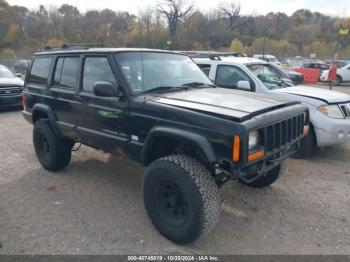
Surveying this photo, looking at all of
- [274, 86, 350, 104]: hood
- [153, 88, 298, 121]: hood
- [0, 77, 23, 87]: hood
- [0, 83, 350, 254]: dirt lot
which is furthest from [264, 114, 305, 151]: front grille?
[0, 77, 23, 87]: hood

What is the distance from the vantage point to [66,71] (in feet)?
15.0

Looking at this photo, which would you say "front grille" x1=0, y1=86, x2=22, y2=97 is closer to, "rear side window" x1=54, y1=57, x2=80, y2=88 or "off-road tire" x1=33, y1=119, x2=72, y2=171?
"off-road tire" x1=33, y1=119, x2=72, y2=171

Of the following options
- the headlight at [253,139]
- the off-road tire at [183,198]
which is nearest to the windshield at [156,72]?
the off-road tire at [183,198]

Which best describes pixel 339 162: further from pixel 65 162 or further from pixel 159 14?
pixel 159 14

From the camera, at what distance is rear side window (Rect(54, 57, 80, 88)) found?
4.40 m

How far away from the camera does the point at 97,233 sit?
3.44 meters

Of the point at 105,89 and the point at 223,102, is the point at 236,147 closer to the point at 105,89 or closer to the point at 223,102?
the point at 223,102

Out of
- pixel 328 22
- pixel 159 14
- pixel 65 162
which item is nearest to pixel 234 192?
pixel 65 162

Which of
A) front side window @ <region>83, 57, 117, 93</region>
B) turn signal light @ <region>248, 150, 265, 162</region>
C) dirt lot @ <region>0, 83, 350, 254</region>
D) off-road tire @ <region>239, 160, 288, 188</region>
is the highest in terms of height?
front side window @ <region>83, 57, 117, 93</region>

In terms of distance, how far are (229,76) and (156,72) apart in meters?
2.91

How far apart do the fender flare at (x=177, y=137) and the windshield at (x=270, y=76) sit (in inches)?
140

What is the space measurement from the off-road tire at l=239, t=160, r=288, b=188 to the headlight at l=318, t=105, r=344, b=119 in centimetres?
169

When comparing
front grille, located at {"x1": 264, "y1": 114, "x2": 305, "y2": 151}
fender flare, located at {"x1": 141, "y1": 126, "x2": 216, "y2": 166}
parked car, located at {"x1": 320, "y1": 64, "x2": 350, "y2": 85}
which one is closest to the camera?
fender flare, located at {"x1": 141, "y1": 126, "x2": 216, "y2": 166}

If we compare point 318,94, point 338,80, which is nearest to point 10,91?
point 318,94
